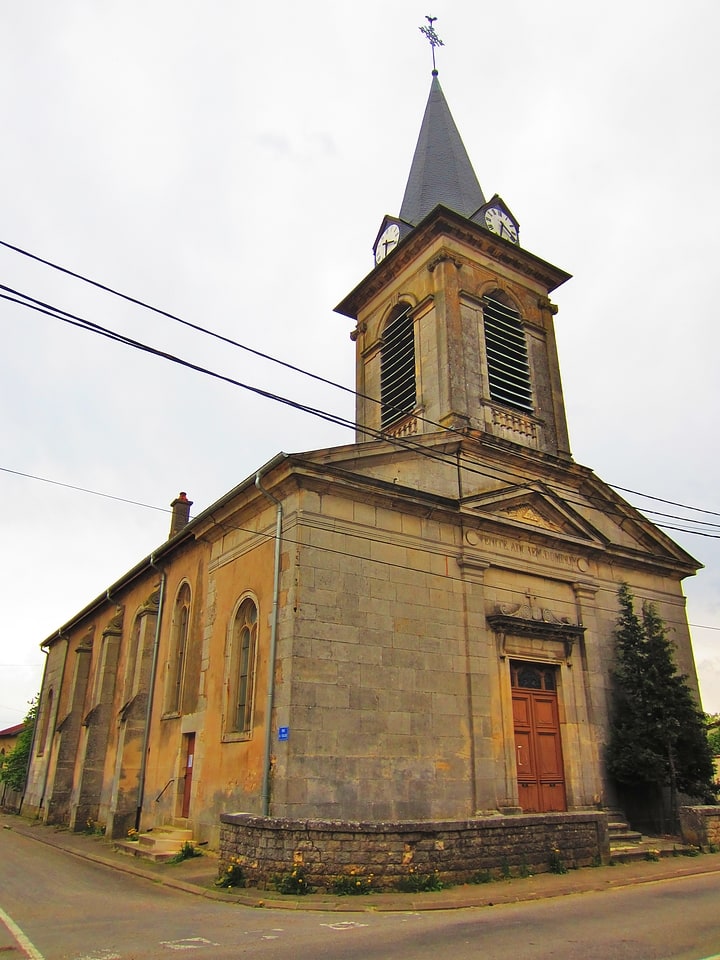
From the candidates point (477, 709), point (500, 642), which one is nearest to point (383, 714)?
point (477, 709)

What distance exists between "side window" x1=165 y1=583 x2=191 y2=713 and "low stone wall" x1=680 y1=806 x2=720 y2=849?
11580 mm

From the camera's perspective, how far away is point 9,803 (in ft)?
103

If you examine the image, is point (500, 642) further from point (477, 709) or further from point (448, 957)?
point (448, 957)

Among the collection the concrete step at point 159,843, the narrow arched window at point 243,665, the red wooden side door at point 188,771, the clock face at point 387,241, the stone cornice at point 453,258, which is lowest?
the concrete step at point 159,843

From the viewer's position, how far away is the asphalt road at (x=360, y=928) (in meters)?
6.78

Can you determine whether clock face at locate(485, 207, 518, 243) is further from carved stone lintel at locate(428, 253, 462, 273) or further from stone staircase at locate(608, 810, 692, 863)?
stone staircase at locate(608, 810, 692, 863)

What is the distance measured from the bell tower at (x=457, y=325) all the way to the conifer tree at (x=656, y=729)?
576 centimetres

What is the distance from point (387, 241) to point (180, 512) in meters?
12.1

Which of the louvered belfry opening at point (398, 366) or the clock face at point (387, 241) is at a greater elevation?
the clock face at point (387, 241)

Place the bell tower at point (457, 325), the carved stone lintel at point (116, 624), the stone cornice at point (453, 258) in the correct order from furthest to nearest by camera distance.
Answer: the carved stone lintel at point (116, 624)
the stone cornice at point (453, 258)
the bell tower at point (457, 325)

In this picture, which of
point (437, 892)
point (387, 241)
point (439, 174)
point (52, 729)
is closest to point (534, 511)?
point (437, 892)

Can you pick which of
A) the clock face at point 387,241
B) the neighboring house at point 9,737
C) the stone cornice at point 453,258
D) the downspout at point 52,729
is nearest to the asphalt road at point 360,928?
the stone cornice at point 453,258

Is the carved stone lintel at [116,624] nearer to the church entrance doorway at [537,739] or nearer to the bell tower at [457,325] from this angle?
the bell tower at [457,325]

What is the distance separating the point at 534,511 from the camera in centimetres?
1722
